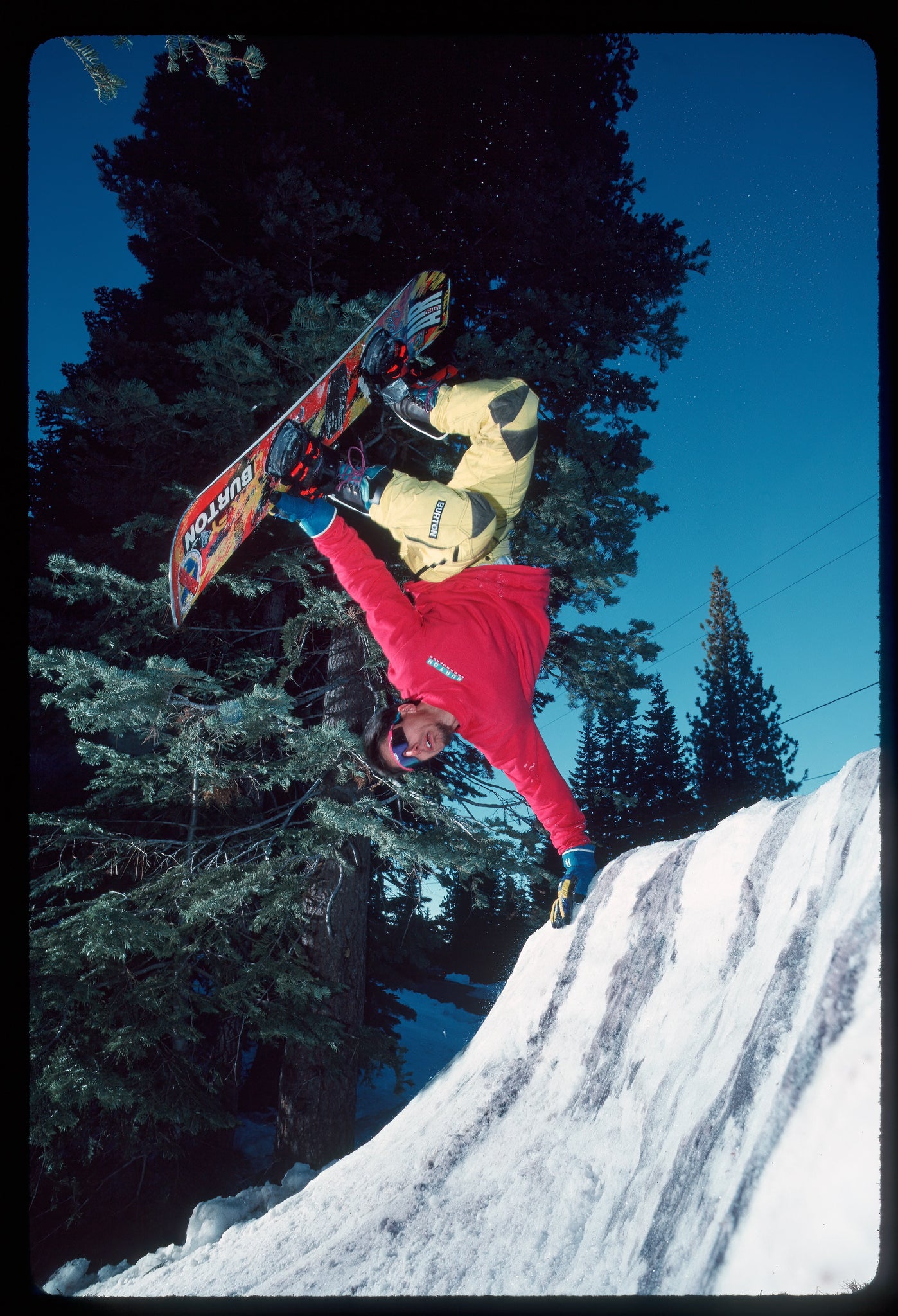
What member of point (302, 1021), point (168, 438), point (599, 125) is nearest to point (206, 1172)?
point (302, 1021)

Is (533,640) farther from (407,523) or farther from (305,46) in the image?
(305,46)

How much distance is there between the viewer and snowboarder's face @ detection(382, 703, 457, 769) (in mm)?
3521

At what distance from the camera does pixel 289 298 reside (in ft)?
17.0

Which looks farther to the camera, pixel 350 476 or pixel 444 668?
pixel 350 476

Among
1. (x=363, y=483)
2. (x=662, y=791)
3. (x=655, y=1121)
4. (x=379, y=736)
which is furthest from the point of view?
(x=662, y=791)

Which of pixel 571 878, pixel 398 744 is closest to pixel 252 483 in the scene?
pixel 398 744

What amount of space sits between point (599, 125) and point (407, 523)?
591cm

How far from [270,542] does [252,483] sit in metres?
1.81

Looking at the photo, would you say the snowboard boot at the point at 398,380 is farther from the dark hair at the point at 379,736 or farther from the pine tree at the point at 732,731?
the pine tree at the point at 732,731

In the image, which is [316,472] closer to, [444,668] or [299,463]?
[299,463]

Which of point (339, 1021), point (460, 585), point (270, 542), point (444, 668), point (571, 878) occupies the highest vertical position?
point (270, 542)

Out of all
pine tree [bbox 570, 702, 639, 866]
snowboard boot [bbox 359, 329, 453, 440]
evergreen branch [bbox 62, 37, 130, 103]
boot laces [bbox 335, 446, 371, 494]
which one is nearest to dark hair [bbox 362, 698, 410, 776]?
boot laces [bbox 335, 446, 371, 494]

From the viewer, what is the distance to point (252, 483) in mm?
3670

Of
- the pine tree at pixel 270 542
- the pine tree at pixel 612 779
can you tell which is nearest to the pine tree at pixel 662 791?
the pine tree at pixel 612 779
